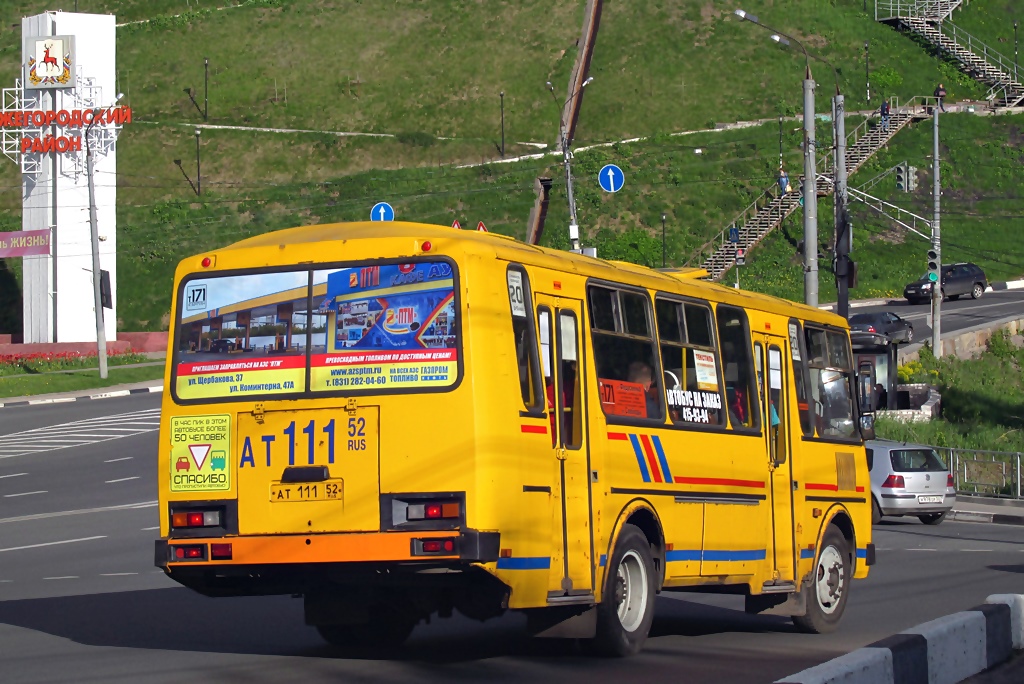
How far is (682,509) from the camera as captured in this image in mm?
11250

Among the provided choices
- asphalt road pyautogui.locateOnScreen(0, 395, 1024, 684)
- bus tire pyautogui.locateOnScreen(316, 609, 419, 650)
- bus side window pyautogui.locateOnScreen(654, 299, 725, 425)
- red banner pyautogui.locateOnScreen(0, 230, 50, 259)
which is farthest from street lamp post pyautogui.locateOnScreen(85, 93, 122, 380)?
bus side window pyautogui.locateOnScreen(654, 299, 725, 425)

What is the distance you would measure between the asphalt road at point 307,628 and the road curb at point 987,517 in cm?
261

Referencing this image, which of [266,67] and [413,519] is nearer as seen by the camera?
[413,519]

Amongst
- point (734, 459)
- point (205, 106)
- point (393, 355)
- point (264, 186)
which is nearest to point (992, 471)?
point (734, 459)

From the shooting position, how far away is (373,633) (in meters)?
11.2

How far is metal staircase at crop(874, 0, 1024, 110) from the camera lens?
8238cm

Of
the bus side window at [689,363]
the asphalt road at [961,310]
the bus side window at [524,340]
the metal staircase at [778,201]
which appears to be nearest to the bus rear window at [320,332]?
the bus side window at [524,340]

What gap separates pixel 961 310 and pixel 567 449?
169 ft

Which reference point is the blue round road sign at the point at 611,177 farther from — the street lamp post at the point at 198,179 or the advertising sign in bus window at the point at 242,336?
the street lamp post at the point at 198,179

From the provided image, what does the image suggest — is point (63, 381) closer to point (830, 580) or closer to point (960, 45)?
point (830, 580)

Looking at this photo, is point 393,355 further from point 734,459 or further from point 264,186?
point 264,186

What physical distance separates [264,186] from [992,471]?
180 feet

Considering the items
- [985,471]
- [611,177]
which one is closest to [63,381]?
[611,177]

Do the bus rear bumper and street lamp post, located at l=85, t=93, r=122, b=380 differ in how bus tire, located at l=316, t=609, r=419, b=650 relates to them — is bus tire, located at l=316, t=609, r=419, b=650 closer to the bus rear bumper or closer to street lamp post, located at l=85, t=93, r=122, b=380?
the bus rear bumper
